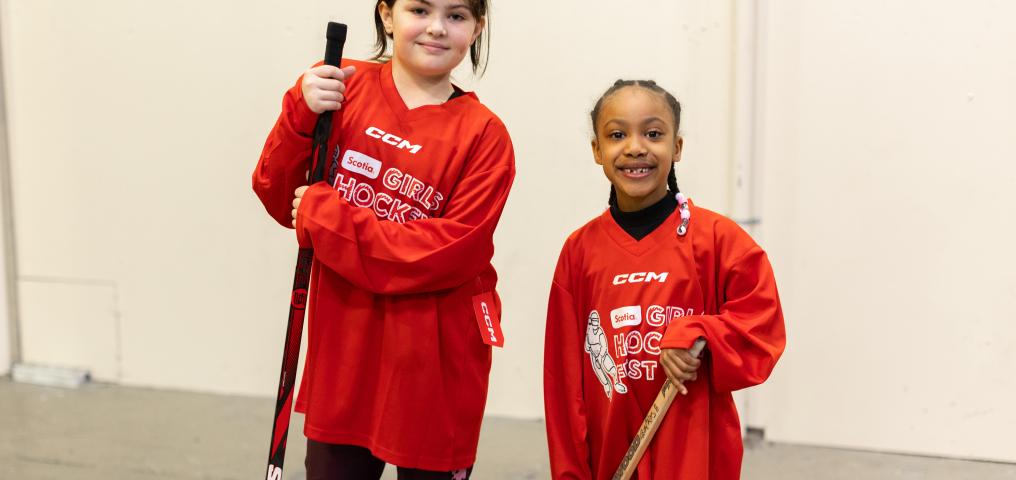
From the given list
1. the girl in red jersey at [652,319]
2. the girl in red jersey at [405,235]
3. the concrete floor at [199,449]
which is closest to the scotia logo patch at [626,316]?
the girl in red jersey at [652,319]

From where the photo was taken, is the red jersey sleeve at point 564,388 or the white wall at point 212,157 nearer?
the red jersey sleeve at point 564,388

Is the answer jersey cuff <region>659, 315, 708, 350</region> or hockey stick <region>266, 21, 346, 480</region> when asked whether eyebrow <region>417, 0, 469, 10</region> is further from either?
jersey cuff <region>659, 315, 708, 350</region>

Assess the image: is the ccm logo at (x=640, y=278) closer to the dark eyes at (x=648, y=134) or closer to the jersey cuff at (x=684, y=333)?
the jersey cuff at (x=684, y=333)

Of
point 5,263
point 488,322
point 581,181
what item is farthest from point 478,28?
point 5,263

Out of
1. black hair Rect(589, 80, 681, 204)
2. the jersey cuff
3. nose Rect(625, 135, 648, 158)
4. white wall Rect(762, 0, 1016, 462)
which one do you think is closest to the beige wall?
white wall Rect(762, 0, 1016, 462)

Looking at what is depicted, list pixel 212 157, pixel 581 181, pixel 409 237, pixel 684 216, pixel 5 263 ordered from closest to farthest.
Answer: pixel 409 237, pixel 684 216, pixel 581 181, pixel 212 157, pixel 5 263

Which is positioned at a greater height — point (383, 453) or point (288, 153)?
point (288, 153)

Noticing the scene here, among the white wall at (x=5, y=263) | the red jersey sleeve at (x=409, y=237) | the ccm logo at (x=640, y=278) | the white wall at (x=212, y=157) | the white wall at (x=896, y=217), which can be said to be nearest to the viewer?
the red jersey sleeve at (x=409, y=237)

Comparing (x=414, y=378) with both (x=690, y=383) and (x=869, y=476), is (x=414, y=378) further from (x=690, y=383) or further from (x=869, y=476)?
(x=869, y=476)

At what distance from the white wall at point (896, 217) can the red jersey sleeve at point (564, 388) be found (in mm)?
1243

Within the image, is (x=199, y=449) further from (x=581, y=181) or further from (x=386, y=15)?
(x=386, y=15)

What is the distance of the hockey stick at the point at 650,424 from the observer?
61.9 inches

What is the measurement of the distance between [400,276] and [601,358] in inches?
16.3

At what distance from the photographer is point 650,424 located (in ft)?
5.23
